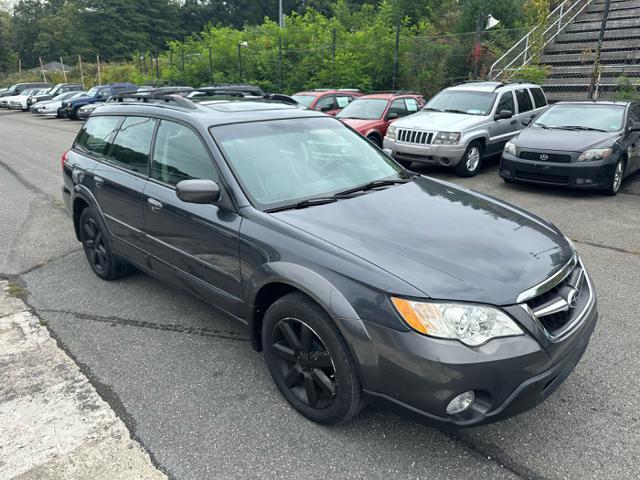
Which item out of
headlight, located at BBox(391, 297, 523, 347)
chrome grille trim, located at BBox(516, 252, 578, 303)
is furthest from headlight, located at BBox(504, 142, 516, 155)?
headlight, located at BBox(391, 297, 523, 347)

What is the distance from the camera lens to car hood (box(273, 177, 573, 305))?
92.4 inches

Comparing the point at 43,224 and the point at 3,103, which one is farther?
the point at 3,103

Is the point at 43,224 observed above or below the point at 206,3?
below

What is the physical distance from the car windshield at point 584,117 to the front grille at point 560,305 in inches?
257

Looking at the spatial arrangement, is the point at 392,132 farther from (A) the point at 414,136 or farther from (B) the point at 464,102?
(B) the point at 464,102

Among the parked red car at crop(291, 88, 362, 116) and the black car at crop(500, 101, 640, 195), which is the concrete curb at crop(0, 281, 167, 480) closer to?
the black car at crop(500, 101, 640, 195)

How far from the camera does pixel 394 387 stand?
7.55ft

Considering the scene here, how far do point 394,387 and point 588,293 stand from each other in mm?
1351

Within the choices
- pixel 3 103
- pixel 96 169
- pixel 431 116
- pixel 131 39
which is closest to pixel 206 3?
pixel 131 39

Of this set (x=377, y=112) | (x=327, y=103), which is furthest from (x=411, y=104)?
(x=327, y=103)

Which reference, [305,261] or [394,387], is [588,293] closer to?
[394,387]

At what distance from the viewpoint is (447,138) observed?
29.6 ft

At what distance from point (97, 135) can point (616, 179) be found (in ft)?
24.3

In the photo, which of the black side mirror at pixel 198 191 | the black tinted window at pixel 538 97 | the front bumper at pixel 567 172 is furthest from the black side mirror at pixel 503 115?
the black side mirror at pixel 198 191
